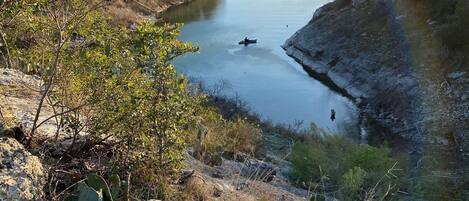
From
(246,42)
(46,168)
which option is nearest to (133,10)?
(246,42)

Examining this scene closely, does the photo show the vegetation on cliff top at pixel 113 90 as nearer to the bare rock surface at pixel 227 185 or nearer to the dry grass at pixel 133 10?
the bare rock surface at pixel 227 185

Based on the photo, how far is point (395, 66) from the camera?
87.9 feet

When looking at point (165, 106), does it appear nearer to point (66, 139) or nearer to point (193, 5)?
point (66, 139)

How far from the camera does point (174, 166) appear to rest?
19.1 ft

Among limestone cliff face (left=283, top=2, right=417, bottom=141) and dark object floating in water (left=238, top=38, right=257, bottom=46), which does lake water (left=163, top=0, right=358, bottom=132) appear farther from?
limestone cliff face (left=283, top=2, right=417, bottom=141)

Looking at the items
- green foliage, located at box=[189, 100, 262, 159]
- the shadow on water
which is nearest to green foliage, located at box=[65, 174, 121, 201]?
green foliage, located at box=[189, 100, 262, 159]

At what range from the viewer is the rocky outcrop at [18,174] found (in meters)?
4.29

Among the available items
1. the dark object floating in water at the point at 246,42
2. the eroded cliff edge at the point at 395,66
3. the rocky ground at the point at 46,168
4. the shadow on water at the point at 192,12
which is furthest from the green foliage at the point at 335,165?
the shadow on water at the point at 192,12

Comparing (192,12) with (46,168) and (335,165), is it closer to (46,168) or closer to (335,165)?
(335,165)

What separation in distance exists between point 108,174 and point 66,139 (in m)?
0.87

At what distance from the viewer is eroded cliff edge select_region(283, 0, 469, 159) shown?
21078mm

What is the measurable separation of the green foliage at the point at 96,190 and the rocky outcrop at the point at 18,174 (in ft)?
1.06

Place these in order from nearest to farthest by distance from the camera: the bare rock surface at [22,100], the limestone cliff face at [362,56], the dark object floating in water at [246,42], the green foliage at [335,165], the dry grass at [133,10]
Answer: the bare rock surface at [22,100] < the green foliage at [335,165] < the limestone cliff face at [362,56] < the dark object floating in water at [246,42] < the dry grass at [133,10]

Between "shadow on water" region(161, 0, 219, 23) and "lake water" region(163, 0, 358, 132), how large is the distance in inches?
3.4
